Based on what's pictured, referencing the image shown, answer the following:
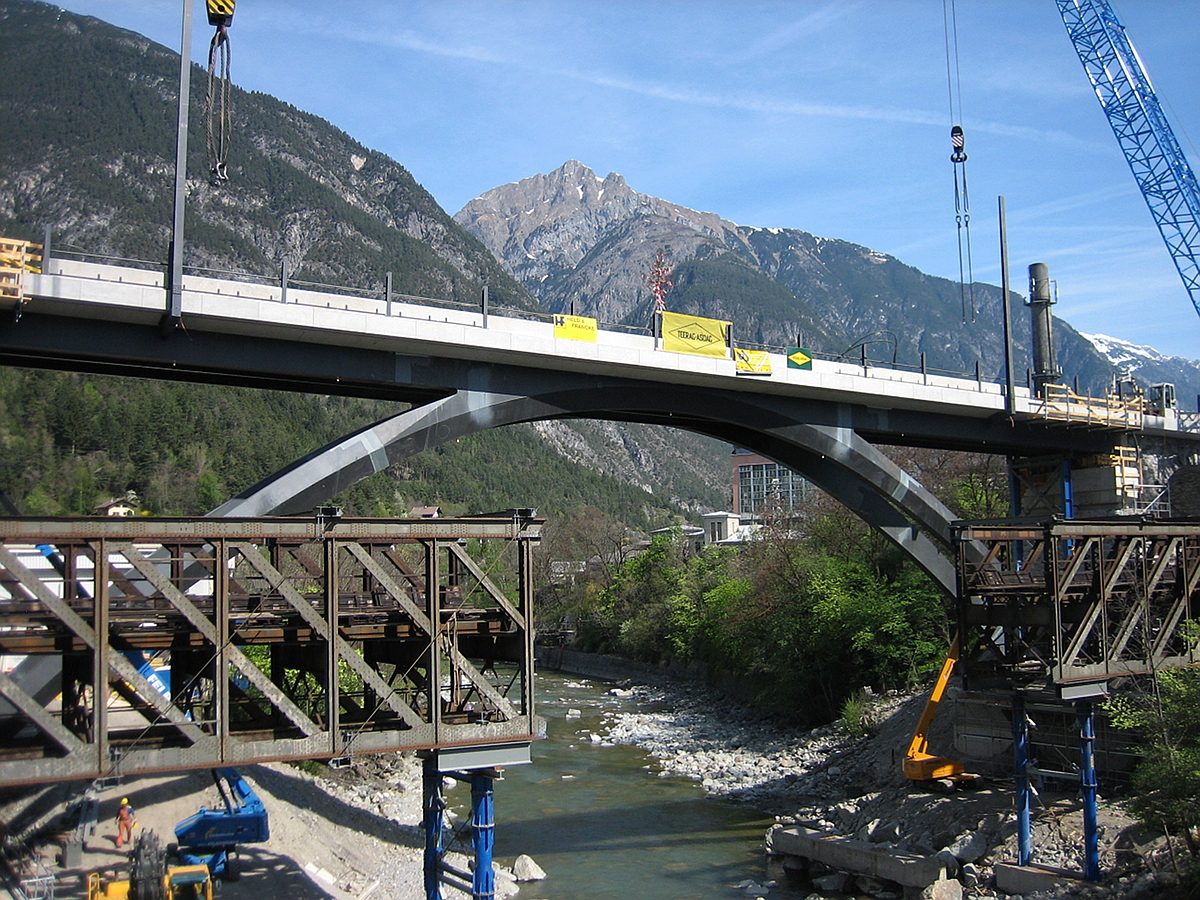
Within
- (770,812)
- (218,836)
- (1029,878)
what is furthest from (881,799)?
(218,836)

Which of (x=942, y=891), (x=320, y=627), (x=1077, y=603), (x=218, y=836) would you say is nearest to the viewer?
(x=320, y=627)

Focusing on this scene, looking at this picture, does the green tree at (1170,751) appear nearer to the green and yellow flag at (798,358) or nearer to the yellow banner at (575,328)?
the green and yellow flag at (798,358)

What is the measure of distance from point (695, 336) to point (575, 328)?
357 cm

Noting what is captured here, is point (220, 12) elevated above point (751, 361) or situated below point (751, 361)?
above

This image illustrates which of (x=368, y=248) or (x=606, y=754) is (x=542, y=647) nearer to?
(x=606, y=754)

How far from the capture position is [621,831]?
2781 cm

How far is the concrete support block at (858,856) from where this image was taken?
861 inches

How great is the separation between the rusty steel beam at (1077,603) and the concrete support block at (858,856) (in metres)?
4.09

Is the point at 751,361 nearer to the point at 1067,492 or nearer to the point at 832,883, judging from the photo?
the point at 832,883

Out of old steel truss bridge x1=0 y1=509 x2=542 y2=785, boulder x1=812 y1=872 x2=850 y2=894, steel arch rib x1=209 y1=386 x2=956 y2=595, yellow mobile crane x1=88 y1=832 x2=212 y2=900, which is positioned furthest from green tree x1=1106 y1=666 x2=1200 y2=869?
yellow mobile crane x1=88 y1=832 x2=212 y2=900

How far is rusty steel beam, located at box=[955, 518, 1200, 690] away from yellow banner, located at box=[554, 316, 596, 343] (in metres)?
9.44

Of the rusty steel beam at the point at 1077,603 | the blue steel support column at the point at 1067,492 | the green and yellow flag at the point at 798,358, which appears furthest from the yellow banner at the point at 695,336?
the blue steel support column at the point at 1067,492

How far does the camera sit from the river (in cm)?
2348

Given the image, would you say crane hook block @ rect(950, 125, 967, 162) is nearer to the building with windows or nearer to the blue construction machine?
the blue construction machine
